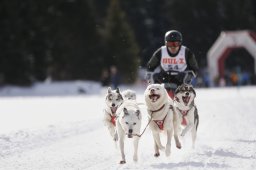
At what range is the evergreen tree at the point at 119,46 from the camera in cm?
4956

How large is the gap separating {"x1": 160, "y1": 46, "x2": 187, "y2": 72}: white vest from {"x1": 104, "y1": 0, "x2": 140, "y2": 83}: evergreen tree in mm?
38824

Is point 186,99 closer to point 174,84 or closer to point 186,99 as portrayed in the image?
point 186,99

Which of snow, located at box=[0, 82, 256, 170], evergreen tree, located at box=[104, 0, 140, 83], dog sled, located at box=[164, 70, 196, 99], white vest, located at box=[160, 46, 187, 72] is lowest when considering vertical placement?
snow, located at box=[0, 82, 256, 170]

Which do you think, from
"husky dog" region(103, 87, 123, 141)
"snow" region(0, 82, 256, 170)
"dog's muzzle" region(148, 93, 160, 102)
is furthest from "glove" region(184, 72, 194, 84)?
"dog's muzzle" region(148, 93, 160, 102)

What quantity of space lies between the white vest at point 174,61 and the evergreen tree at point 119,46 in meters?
38.8

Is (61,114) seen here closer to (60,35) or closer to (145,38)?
(60,35)

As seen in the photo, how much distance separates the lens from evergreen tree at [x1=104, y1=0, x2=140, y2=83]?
163 feet

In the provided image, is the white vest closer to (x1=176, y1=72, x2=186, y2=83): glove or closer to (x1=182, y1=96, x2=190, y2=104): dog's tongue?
(x1=176, y1=72, x2=186, y2=83): glove

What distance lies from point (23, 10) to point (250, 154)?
3408 cm

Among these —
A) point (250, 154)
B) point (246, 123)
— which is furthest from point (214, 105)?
point (250, 154)

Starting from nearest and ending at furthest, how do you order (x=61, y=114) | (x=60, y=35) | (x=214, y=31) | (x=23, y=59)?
(x=61, y=114) → (x=23, y=59) → (x=60, y=35) → (x=214, y=31)

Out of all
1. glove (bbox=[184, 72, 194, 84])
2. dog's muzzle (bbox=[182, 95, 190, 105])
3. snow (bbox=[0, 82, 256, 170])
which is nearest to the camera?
snow (bbox=[0, 82, 256, 170])

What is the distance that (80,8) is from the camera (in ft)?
160

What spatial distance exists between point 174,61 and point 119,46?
4010cm
